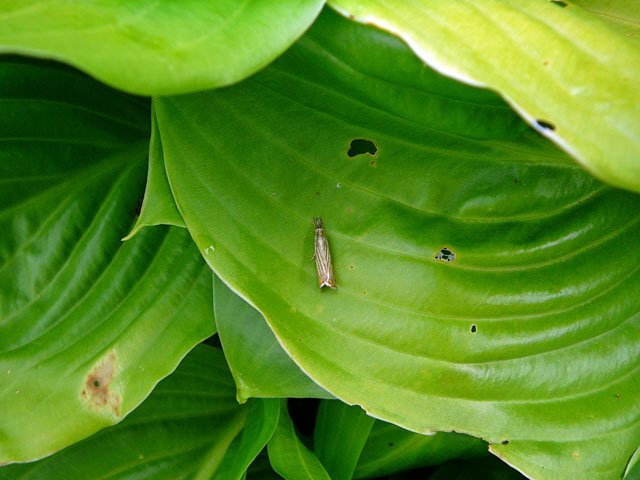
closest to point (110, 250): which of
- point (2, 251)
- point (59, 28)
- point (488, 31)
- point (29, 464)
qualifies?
point (2, 251)

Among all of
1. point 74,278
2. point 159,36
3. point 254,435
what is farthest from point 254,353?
point 159,36

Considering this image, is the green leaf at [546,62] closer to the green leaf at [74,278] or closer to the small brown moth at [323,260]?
the small brown moth at [323,260]

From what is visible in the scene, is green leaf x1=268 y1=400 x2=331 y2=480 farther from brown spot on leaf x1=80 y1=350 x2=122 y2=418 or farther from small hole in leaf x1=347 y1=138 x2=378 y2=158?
small hole in leaf x1=347 y1=138 x2=378 y2=158

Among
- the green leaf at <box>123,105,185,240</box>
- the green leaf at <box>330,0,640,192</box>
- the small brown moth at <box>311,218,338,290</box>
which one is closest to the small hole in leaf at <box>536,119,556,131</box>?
the green leaf at <box>330,0,640,192</box>

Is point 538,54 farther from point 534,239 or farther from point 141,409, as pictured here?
point 141,409

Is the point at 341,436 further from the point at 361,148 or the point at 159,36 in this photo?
the point at 159,36
